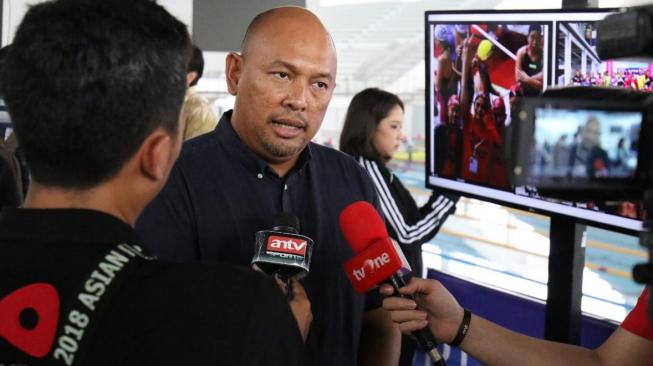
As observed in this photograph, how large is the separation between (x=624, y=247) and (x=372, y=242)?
37.7 ft

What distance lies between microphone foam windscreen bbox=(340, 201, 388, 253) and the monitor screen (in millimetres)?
466

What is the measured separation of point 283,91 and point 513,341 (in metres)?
0.77

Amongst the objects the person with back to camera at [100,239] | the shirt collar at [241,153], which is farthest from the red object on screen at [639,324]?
the person with back to camera at [100,239]

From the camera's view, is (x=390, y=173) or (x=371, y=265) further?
(x=390, y=173)

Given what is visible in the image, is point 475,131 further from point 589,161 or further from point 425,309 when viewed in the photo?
point 589,161

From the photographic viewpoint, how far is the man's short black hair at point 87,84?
971 mm

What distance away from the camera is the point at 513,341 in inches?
73.1

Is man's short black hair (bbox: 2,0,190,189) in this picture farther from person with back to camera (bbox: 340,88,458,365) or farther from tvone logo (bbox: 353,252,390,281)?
person with back to camera (bbox: 340,88,458,365)

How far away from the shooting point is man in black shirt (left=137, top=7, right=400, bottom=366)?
1.72m

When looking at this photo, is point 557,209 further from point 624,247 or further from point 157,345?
point 624,247

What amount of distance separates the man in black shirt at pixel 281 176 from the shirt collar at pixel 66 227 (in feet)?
2.20

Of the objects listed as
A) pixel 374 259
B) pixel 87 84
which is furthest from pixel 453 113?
pixel 87 84

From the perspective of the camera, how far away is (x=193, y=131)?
11.1ft

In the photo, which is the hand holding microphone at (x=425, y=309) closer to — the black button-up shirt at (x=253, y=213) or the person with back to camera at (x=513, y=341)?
the person with back to camera at (x=513, y=341)
